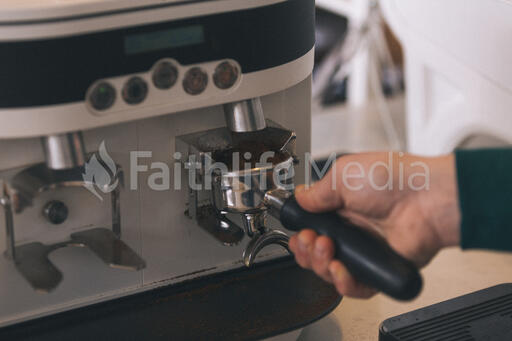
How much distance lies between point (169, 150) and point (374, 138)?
41.7 inches

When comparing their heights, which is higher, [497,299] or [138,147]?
[138,147]

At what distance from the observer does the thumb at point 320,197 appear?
0.65 m

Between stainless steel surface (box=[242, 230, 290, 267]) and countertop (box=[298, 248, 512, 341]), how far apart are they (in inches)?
5.4

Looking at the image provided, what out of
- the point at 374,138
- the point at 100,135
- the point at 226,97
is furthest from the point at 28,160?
the point at 374,138

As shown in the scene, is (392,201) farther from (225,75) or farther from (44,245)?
(44,245)

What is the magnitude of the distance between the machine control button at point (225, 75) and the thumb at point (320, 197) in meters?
0.12

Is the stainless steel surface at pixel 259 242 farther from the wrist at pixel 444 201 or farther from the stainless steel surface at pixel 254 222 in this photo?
the wrist at pixel 444 201

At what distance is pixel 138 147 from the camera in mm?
681

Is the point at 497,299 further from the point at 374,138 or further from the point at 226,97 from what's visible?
the point at 374,138

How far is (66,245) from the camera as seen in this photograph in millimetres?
661

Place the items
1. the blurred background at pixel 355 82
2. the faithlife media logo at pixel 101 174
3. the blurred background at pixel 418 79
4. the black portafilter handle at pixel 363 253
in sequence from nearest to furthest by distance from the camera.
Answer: the black portafilter handle at pixel 363 253 < the faithlife media logo at pixel 101 174 < the blurred background at pixel 418 79 < the blurred background at pixel 355 82

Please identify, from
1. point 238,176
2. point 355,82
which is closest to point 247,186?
point 238,176

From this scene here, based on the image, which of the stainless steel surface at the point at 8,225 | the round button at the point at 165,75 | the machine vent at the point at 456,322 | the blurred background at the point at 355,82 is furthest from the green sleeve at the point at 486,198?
the blurred background at the point at 355,82

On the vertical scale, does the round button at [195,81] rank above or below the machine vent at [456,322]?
above
